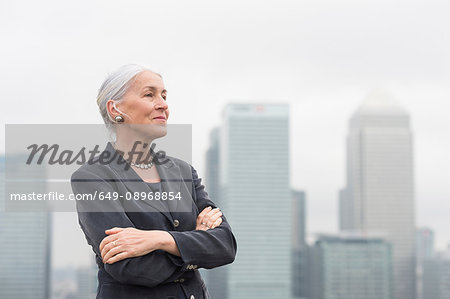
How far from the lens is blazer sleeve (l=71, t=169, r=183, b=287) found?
295 centimetres

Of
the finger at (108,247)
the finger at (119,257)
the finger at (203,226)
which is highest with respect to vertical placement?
the finger at (203,226)

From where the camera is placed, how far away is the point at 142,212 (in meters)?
3.12

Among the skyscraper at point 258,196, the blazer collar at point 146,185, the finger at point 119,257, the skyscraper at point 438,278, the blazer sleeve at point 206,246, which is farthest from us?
the skyscraper at point 438,278

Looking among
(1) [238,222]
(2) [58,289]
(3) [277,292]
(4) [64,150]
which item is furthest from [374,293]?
(4) [64,150]

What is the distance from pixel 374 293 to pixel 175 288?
160625 millimetres

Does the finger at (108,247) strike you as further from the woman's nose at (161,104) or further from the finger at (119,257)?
the woman's nose at (161,104)

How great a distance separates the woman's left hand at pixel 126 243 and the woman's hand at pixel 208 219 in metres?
0.30

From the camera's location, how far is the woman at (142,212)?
297 cm

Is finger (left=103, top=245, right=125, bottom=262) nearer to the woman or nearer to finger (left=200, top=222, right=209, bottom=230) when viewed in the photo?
the woman

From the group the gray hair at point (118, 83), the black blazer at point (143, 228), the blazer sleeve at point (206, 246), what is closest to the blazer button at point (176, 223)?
the black blazer at point (143, 228)

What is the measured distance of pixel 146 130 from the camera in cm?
323

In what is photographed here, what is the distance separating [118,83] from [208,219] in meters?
0.75

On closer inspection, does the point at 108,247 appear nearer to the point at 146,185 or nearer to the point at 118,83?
the point at 146,185

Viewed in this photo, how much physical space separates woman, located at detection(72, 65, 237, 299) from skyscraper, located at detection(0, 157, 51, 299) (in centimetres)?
15030
